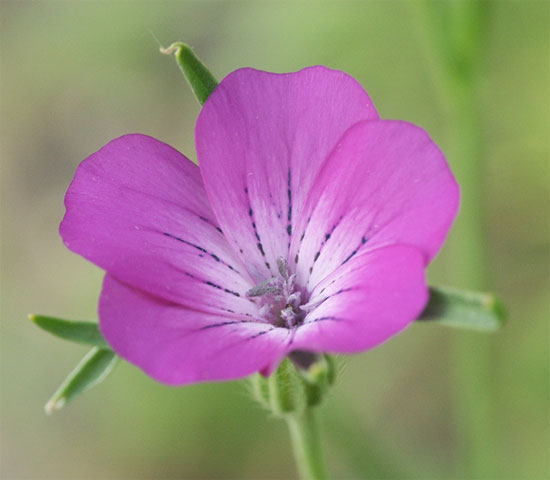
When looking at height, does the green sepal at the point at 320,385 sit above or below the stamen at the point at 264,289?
below

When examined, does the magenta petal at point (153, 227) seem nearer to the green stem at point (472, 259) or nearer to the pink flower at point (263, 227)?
the pink flower at point (263, 227)

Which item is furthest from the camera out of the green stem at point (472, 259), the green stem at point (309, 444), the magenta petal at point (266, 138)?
the green stem at point (472, 259)

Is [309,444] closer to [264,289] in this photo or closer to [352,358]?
[264,289]

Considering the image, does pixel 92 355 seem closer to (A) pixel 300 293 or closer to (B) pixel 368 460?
(A) pixel 300 293

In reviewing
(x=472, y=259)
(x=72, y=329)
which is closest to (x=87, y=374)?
(x=72, y=329)

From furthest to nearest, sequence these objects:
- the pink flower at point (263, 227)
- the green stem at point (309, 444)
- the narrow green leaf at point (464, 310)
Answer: the green stem at point (309, 444) → the pink flower at point (263, 227) → the narrow green leaf at point (464, 310)

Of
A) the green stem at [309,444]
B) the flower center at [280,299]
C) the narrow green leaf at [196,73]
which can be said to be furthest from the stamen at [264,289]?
the narrow green leaf at [196,73]

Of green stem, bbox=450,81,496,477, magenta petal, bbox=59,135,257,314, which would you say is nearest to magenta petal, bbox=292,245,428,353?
magenta petal, bbox=59,135,257,314
